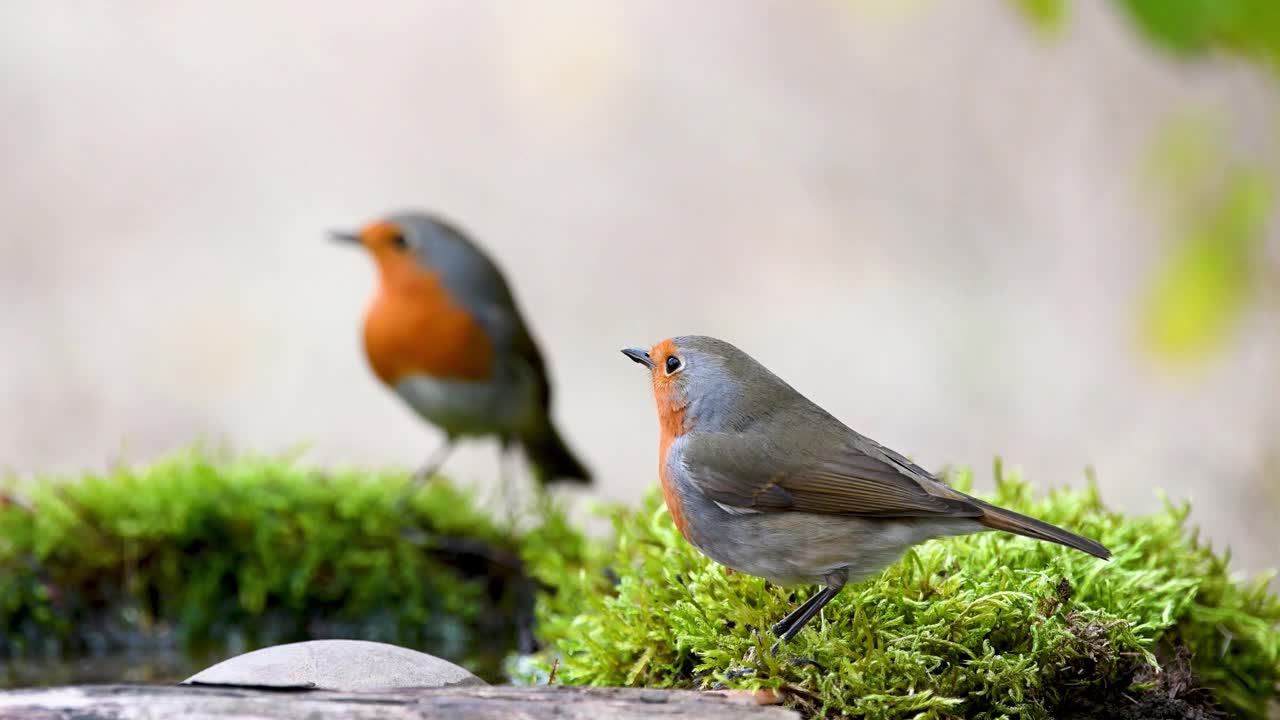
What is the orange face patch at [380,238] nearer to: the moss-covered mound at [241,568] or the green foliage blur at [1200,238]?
the moss-covered mound at [241,568]

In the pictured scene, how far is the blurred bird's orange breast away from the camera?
619 centimetres

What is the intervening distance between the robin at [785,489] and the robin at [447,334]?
9.38ft

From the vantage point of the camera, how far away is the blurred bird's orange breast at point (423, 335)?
6.19 m

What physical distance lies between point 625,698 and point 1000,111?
8.87m

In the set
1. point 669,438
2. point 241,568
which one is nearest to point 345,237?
point 241,568

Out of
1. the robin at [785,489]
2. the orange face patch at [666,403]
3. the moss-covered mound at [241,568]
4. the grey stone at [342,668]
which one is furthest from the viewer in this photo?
the moss-covered mound at [241,568]

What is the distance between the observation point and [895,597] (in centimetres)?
325

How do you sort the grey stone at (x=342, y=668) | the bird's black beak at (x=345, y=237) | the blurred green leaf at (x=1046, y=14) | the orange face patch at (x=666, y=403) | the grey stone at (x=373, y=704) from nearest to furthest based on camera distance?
the grey stone at (x=373, y=704), the grey stone at (x=342, y=668), the orange face patch at (x=666, y=403), the blurred green leaf at (x=1046, y=14), the bird's black beak at (x=345, y=237)

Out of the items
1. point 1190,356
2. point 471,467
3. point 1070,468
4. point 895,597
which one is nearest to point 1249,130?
point 1190,356

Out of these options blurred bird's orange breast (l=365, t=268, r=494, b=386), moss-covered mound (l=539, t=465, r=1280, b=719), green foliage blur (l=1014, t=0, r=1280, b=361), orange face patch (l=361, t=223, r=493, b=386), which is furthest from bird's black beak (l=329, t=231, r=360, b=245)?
green foliage blur (l=1014, t=0, r=1280, b=361)

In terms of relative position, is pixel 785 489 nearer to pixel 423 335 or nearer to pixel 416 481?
pixel 416 481

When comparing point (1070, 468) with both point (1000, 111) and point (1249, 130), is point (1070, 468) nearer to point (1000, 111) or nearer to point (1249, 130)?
point (1000, 111)

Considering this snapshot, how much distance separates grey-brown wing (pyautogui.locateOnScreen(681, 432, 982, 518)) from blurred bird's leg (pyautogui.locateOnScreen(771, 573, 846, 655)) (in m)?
0.17

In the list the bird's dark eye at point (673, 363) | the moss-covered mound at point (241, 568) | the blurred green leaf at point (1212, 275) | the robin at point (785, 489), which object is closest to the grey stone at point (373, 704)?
the robin at point (785, 489)
